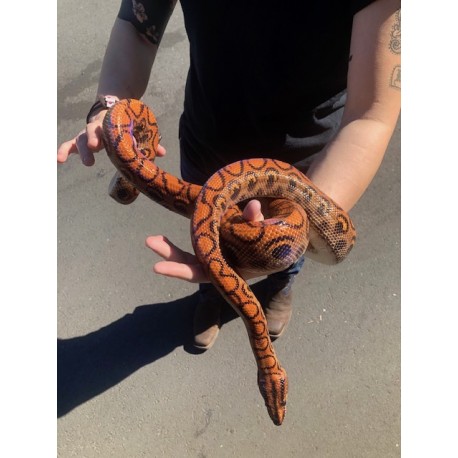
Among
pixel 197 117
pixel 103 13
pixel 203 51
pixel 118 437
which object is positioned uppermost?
pixel 203 51

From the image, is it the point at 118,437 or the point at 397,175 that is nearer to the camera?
the point at 118,437

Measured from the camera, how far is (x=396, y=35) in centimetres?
229

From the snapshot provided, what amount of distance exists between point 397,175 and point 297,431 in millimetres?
3125

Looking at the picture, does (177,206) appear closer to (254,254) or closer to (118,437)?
(254,254)

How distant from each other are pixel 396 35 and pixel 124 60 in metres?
1.82

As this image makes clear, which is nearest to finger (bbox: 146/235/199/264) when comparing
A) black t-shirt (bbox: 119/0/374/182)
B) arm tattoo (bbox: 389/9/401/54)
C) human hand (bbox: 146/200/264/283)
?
human hand (bbox: 146/200/264/283)

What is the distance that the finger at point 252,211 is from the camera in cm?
236

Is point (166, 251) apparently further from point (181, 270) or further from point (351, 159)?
point (351, 159)

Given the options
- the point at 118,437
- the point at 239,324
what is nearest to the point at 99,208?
the point at 239,324

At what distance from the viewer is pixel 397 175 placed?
18.1 feet

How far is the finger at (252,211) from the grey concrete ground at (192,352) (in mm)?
2417

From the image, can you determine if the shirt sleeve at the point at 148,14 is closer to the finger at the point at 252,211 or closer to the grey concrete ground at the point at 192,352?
the finger at the point at 252,211

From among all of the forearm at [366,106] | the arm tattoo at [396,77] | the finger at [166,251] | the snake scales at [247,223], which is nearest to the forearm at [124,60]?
the snake scales at [247,223]

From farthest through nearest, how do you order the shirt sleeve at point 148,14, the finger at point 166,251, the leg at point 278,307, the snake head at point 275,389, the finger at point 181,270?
the leg at point 278,307, the shirt sleeve at point 148,14, the snake head at point 275,389, the finger at point 166,251, the finger at point 181,270
